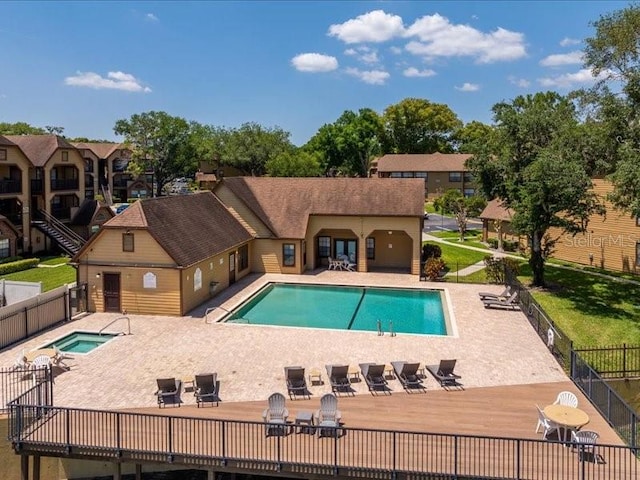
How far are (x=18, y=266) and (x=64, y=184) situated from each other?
462 inches

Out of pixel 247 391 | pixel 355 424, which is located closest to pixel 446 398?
pixel 355 424

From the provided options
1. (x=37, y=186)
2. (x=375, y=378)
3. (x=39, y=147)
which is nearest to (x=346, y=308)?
(x=375, y=378)

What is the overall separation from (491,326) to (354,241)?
1465cm

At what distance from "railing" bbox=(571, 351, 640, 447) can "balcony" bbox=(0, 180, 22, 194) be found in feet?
127

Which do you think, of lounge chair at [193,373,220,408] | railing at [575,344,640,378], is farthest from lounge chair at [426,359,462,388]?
lounge chair at [193,373,220,408]

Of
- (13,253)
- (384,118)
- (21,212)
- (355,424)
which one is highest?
(384,118)

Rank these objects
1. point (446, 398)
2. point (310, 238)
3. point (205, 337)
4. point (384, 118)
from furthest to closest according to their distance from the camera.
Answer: point (384, 118) < point (310, 238) < point (205, 337) < point (446, 398)

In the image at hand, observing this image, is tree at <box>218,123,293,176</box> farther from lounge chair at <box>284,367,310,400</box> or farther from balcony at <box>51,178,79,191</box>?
lounge chair at <box>284,367,310,400</box>

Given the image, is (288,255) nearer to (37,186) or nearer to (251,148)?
(37,186)

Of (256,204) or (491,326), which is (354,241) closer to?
(256,204)

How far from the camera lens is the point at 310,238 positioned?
35.2 metres

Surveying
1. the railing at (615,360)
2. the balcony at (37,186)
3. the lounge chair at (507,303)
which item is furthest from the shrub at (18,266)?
the railing at (615,360)

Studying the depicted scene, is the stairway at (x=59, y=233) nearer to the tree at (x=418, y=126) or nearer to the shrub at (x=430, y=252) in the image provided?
the shrub at (x=430, y=252)

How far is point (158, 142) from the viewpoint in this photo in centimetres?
6950
